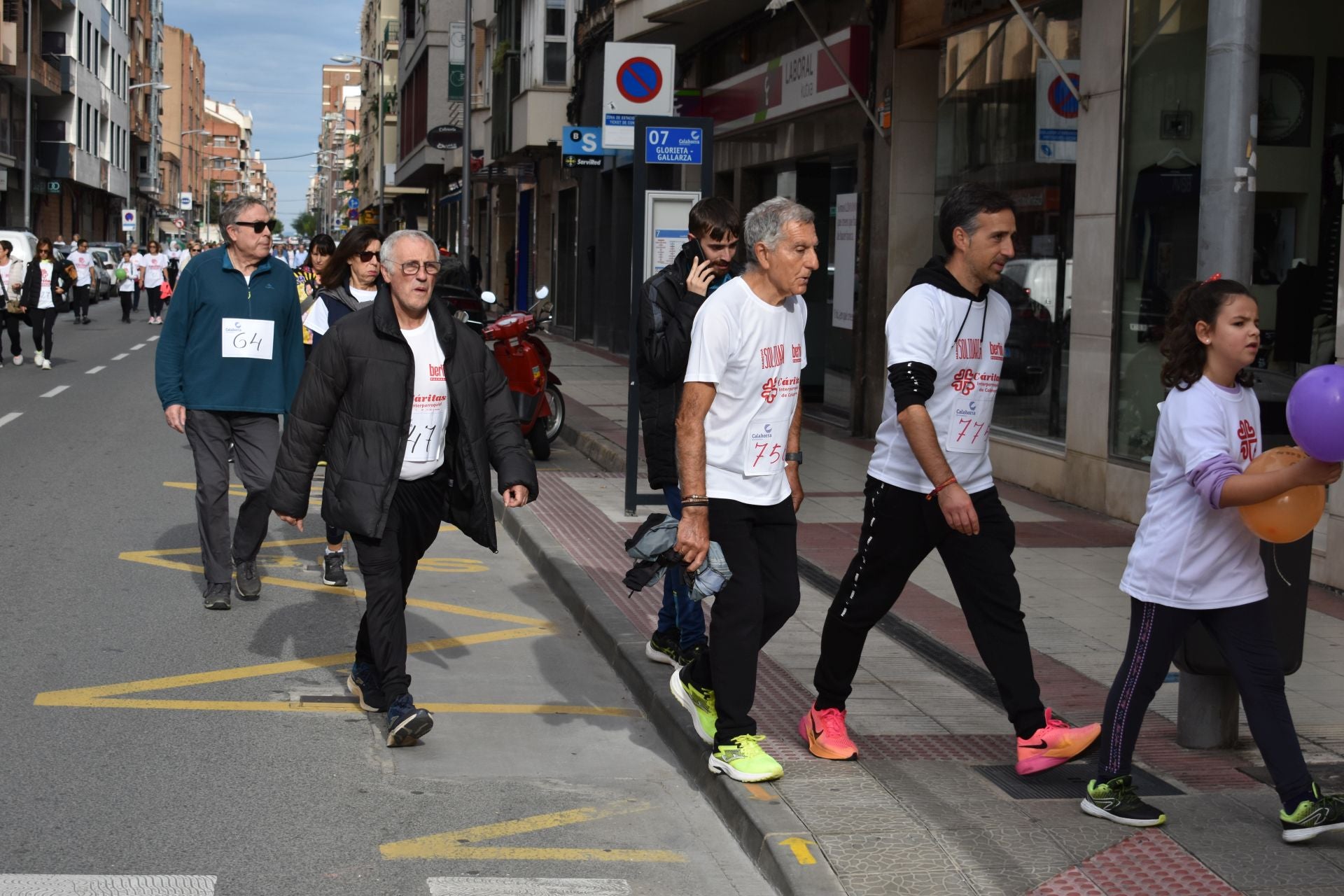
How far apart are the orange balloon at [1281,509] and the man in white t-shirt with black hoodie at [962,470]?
0.84 m

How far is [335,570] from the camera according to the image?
28.2ft

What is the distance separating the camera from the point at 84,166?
6769 cm

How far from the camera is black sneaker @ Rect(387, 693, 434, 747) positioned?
5.61 m

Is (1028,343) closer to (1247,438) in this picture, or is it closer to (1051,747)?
(1051,747)

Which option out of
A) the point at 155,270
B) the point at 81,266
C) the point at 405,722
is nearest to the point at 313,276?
the point at 405,722

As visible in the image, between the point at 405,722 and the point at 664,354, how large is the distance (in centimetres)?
181

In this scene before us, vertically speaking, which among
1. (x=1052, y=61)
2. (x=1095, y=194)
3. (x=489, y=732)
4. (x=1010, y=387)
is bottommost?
(x=489, y=732)

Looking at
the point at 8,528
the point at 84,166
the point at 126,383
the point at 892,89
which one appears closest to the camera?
the point at 8,528

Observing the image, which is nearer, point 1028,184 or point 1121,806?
point 1121,806

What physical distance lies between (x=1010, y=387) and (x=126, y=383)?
13.0 m

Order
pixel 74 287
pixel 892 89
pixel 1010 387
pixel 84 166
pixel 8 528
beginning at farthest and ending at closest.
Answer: pixel 84 166 < pixel 74 287 < pixel 892 89 < pixel 1010 387 < pixel 8 528

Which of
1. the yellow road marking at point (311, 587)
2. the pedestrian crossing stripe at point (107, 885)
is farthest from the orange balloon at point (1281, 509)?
the yellow road marking at point (311, 587)

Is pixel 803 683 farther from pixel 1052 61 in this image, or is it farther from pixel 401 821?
pixel 1052 61

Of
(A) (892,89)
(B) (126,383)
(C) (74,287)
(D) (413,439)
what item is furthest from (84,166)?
(D) (413,439)
